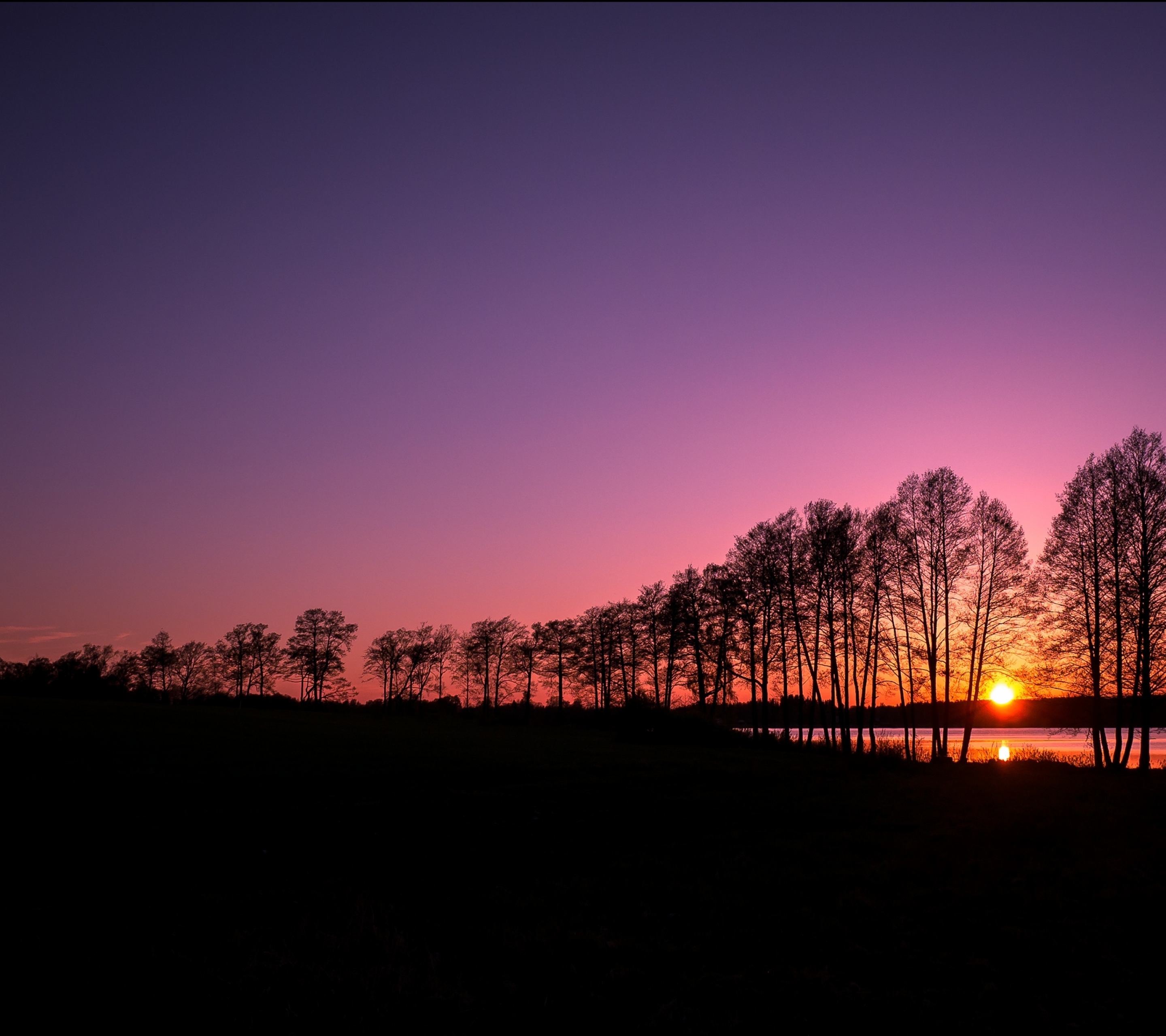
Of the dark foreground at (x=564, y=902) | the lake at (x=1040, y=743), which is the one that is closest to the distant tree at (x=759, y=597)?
the lake at (x=1040, y=743)

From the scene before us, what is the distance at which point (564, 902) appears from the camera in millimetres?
9133

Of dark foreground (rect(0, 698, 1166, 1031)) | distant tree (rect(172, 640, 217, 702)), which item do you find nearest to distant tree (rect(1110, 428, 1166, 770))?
dark foreground (rect(0, 698, 1166, 1031))

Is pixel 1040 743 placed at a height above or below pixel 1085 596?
below

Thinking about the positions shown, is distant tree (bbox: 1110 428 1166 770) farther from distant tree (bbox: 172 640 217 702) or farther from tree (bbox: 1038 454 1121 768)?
distant tree (bbox: 172 640 217 702)

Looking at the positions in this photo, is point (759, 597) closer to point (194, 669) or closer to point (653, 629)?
point (653, 629)

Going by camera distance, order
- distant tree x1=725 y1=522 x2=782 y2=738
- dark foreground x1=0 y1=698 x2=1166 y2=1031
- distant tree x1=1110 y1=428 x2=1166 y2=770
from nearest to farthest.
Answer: dark foreground x1=0 y1=698 x2=1166 y2=1031, distant tree x1=1110 y1=428 x2=1166 y2=770, distant tree x1=725 y1=522 x2=782 y2=738

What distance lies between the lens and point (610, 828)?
541 inches

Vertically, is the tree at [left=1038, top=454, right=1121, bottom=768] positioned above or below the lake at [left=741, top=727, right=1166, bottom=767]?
above

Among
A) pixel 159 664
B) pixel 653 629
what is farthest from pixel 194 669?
pixel 653 629

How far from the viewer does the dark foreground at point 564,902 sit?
640 cm

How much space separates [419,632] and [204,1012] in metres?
108

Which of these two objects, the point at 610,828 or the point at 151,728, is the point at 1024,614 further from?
the point at 151,728

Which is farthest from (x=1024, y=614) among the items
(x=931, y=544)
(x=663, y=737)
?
(x=663, y=737)

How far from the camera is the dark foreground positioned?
6.40 m
